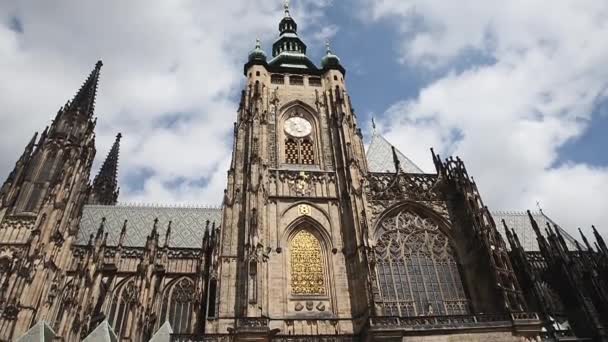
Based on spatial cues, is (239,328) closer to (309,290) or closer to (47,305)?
(309,290)

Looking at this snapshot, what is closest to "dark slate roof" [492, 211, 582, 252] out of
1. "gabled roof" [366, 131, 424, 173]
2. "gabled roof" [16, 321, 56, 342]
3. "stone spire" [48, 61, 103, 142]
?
"gabled roof" [366, 131, 424, 173]

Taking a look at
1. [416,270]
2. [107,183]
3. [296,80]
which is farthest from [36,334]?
[107,183]

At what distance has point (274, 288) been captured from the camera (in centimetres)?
1761

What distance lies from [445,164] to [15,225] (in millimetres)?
28022

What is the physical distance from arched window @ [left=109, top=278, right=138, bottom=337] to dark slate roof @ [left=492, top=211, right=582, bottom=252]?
25062mm

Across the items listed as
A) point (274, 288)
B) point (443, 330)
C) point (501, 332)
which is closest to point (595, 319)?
point (501, 332)

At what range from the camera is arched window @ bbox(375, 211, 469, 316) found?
1777cm

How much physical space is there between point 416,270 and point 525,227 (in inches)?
612

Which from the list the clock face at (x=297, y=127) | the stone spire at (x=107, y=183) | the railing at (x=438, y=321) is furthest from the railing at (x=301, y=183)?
the stone spire at (x=107, y=183)

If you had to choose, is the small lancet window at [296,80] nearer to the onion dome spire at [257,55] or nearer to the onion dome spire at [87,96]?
the onion dome spire at [257,55]

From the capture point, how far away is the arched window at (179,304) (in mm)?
24938

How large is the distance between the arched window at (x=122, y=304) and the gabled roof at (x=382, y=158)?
16690 millimetres

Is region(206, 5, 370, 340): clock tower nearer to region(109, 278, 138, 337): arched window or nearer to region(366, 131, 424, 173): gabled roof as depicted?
region(366, 131, 424, 173): gabled roof

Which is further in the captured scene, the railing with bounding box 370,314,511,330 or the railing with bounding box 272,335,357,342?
the railing with bounding box 272,335,357,342
